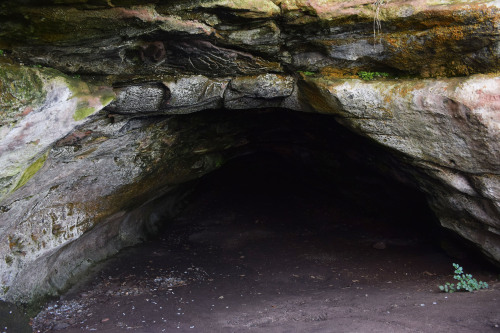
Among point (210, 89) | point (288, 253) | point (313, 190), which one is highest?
point (210, 89)

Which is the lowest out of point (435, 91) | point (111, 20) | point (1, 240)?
point (1, 240)

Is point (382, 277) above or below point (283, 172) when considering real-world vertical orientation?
below

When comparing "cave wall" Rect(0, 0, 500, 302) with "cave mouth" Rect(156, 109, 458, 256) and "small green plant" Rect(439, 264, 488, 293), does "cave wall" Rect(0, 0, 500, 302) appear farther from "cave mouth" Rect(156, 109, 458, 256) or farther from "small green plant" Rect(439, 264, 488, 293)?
"cave mouth" Rect(156, 109, 458, 256)

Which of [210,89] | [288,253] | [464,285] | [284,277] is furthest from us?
[288,253]

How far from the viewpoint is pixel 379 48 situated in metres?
5.07

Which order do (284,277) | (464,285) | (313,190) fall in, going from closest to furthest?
1. (464,285)
2. (284,277)
3. (313,190)

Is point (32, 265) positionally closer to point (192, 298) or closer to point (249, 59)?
→ point (192, 298)

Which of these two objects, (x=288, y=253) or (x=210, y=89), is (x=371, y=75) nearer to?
(x=210, y=89)

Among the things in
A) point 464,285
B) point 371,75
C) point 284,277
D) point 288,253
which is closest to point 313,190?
point 288,253

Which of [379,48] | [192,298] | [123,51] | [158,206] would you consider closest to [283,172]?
[158,206]

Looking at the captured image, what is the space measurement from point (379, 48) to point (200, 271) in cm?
477

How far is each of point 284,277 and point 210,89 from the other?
349 cm

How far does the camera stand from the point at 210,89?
5.51 meters

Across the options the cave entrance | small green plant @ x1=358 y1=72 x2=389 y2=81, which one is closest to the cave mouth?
the cave entrance
